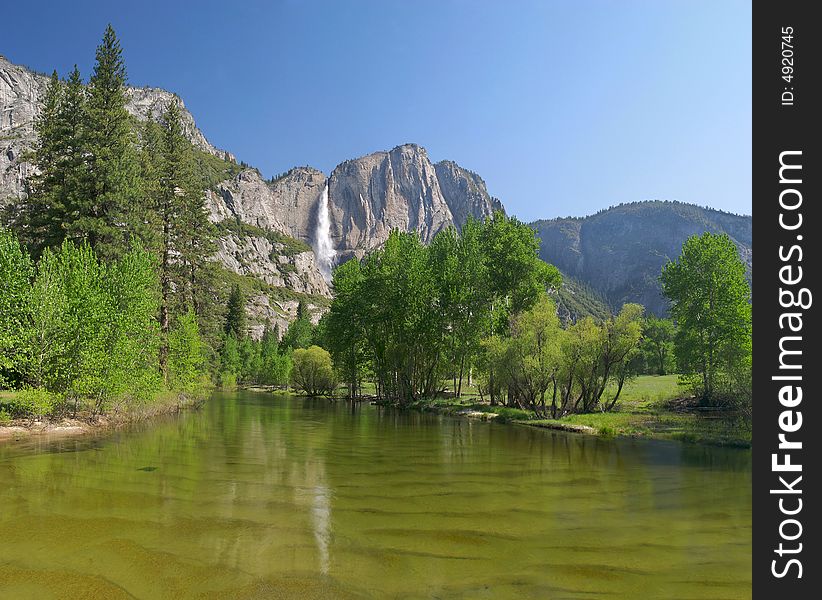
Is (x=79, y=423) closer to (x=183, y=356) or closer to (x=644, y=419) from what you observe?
(x=183, y=356)

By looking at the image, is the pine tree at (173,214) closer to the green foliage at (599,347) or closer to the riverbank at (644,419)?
the riverbank at (644,419)

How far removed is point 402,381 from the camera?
51.5 m

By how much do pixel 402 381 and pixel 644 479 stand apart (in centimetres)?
3728

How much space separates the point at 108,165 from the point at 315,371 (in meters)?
44.0

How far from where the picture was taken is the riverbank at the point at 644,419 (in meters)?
24.9

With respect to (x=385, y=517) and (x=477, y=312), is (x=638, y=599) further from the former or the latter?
(x=477, y=312)

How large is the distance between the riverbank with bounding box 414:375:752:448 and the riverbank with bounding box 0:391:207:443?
2226 cm

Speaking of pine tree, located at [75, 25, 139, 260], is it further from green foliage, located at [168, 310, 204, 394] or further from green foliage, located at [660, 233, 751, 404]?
green foliage, located at [660, 233, 751, 404]

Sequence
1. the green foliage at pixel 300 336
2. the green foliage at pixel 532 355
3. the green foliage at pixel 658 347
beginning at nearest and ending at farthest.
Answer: the green foliage at pixel 532 355
the green foliage at pixel 658 347
the green foliage at pixel 300 336

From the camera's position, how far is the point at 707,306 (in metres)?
41.0

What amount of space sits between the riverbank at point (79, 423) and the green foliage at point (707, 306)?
38122mm

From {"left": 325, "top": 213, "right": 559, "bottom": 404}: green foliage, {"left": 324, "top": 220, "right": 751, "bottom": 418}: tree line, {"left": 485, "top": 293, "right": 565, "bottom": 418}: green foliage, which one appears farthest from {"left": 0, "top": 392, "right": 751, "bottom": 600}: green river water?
{"left": 325, "top": 213, "right": 559, "bottom": 404}: green foliage

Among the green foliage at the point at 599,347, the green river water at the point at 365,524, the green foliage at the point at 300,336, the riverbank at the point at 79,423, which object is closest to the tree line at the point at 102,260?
the riverbank at the point at 79,423

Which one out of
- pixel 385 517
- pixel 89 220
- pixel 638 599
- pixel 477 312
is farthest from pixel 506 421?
pixel 89 220
